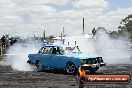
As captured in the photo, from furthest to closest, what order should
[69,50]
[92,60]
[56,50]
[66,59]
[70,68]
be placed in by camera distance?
[56,50] → [69,50] → [66,59] → [70,68] → [92,60]

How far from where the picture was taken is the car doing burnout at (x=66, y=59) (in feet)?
55.2

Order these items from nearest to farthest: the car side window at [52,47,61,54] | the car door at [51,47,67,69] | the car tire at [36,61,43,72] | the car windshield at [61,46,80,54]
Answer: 1. the car door at [51,47,67,69]
2. the car windshield at [61,46,80,54]
3. the car side window at [52,47,61,54]
4. the car tire at [36,61,43,72]

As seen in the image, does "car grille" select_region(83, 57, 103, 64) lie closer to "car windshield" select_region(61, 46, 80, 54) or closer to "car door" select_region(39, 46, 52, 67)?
"car windshield" select_region(61, 46, 80, 54)

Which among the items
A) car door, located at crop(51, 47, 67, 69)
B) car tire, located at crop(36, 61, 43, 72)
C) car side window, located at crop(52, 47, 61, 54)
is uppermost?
car side window, located at crop(52, 47, 61, 54)

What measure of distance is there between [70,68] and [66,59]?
0.53 meters

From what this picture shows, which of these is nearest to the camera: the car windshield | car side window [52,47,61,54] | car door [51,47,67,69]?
car door [51,47,67,69]

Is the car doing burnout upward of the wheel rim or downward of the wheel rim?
upward

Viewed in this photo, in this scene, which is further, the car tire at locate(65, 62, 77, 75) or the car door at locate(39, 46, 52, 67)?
the car door at locate(39, 46, 52, 67)

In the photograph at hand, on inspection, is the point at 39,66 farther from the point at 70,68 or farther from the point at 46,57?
the point at 70,68

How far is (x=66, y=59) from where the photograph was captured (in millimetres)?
17438

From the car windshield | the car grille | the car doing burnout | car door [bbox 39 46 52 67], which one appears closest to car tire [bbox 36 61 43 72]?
the car doing burnout

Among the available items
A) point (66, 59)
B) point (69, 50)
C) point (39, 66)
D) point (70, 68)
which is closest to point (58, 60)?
point (66, 59)

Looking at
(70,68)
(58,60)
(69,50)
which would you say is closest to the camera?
(70,68)

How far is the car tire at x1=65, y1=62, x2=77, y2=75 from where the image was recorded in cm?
1703
